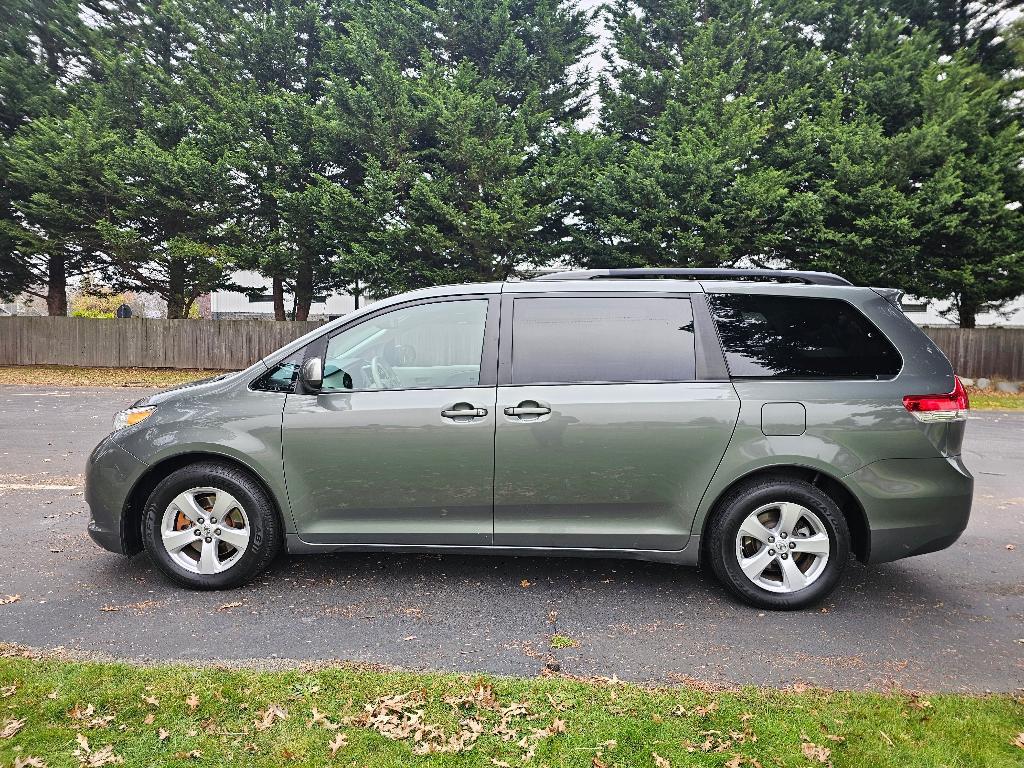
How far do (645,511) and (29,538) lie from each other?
4557 millimetres

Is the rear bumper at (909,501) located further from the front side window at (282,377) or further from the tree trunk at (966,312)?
the tree trunk at (966,312)

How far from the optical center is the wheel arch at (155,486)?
160 inches

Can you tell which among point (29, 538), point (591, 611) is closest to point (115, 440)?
point (29, 538)

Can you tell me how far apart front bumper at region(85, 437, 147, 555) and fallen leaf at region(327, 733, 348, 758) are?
228 centimetres

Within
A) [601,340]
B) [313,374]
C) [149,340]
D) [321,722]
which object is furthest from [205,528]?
[149,340]

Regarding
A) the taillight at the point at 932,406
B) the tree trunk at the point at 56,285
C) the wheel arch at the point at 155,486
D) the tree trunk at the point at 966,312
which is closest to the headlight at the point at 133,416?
the wheel arch at the point at 155,486

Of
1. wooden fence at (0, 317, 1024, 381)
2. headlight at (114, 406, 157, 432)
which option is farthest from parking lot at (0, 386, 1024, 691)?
wooden fence at (0, 317, 1024, 381)

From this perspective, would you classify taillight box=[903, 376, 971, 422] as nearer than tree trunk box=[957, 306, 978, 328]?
Yes

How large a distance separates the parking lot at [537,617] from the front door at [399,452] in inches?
18.2

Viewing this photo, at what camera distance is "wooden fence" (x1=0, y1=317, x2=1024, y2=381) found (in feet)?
72.8

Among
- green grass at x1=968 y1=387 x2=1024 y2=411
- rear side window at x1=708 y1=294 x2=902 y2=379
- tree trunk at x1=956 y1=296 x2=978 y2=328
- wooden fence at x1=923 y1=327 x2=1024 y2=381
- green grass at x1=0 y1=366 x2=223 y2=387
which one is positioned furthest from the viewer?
tree trunk at x1=956 y1=296 x2=978 y2=328

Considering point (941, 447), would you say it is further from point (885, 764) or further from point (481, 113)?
point (481, 113)

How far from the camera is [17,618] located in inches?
145

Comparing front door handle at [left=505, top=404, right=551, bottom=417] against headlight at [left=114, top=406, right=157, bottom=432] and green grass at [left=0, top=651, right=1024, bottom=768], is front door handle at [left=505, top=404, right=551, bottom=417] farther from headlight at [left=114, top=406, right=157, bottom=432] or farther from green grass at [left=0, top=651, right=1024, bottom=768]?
headlight at [left=114, top=406, right=157, bottom=432]
